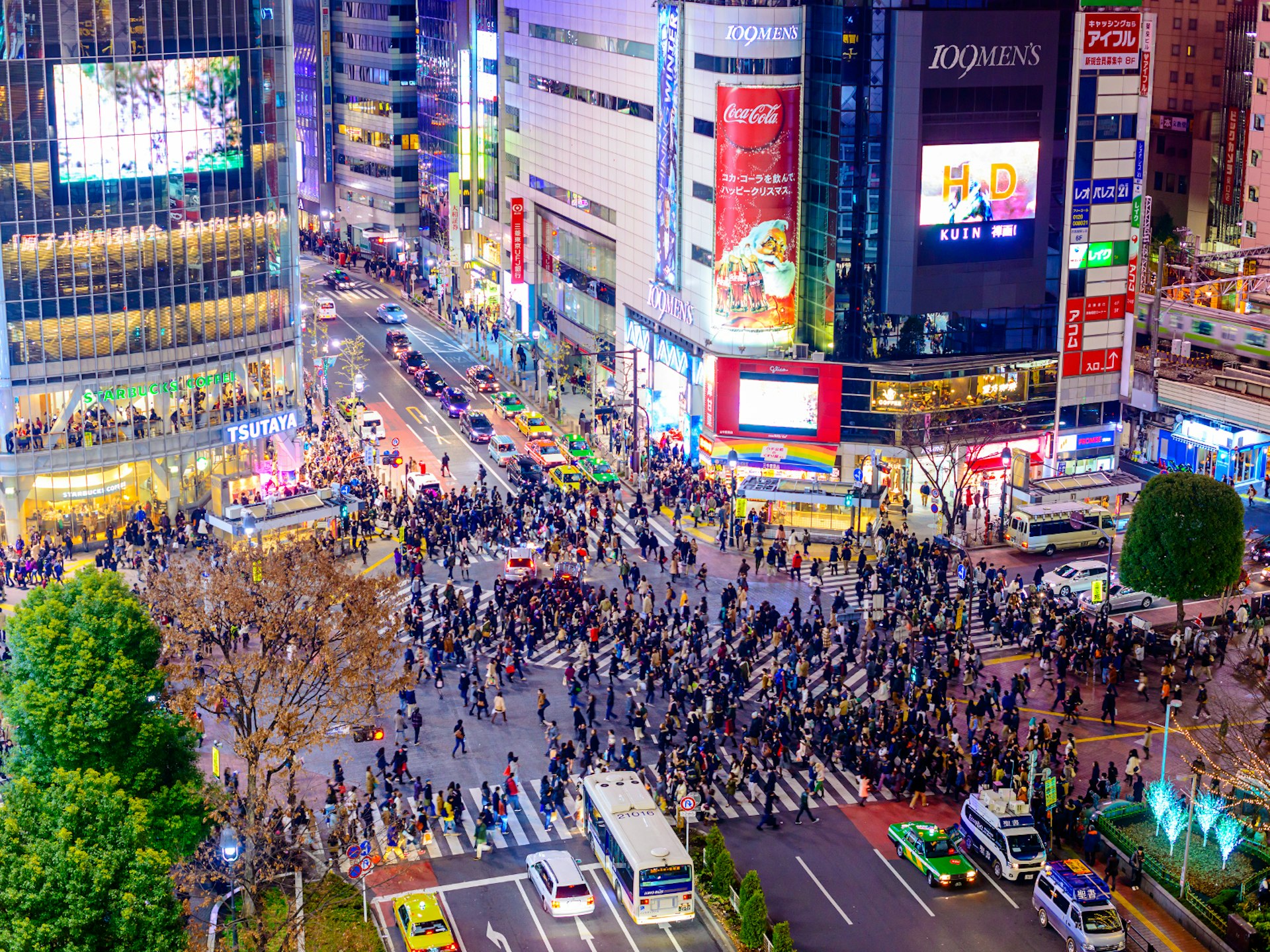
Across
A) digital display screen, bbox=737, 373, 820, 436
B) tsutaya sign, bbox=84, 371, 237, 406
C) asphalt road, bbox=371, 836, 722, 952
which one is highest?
tsutaya sign, bbox=84, 371, 237, 406

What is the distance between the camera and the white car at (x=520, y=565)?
79.1 m

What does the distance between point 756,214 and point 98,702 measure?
51.3 metres

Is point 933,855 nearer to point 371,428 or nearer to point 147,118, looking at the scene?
point 147,118

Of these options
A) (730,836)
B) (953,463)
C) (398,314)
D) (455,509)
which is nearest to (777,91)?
(953,463)

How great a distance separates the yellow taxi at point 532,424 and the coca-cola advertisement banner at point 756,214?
14.9 metres

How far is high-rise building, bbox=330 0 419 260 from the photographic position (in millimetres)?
153875

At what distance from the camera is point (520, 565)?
260ft

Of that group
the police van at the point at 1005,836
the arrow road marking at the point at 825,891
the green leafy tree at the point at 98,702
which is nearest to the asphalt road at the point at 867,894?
the arrow road marking at the point at 825,891

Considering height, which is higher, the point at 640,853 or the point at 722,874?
the point at 640,853

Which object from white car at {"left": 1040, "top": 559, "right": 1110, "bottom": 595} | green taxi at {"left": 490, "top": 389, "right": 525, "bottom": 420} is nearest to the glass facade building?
white car at {"left": 1040, "top": 559, "right": 1110, "bottom": 595}

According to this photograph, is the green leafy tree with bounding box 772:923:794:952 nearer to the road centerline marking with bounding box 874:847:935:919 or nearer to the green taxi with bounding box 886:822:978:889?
the road centerline marking with bounding box 874:847:935:919

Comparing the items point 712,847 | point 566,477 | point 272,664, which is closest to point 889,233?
point 566,477

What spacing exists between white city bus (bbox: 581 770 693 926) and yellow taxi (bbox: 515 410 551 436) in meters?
49.6

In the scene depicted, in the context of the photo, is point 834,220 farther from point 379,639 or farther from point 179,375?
point 379,639
